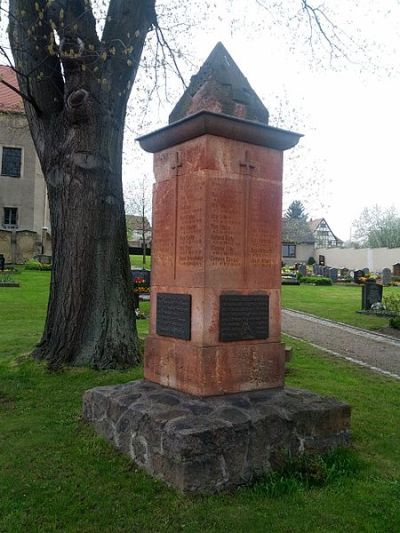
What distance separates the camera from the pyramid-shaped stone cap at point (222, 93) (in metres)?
5.06

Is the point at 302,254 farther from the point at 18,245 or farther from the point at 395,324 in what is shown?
the point at 395,324

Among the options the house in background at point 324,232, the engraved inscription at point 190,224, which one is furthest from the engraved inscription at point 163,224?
the house in background at point 324,232

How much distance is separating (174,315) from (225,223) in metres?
1.06

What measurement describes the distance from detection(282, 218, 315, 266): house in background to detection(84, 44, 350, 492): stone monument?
58068 millimetres

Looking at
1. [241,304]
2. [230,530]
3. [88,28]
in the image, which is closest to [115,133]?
[88,28]

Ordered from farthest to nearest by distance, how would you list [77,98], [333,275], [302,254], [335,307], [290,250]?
[302,254] → [290,250] → [333,275] → [335,307] → [77,98]

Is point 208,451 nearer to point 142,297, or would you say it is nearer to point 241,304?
point 241,304

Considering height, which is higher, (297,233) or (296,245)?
(297,233)

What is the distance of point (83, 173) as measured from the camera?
794 centimetres

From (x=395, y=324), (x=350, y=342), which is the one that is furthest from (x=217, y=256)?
(x=395, y=324)

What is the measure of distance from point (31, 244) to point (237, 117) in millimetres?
32138

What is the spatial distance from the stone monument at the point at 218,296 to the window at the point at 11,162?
1361 inches

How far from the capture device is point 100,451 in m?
4.76

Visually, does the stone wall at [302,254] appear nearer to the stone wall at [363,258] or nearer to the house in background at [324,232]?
the stone wall at [363,258]
